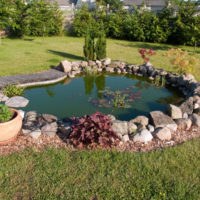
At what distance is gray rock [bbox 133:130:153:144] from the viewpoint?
4190 millimetres

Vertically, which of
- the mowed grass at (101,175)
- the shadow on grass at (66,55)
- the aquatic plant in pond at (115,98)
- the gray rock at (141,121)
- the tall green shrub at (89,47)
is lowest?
the mowed grass at (101,175)

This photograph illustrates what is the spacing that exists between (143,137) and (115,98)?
8.56 feet

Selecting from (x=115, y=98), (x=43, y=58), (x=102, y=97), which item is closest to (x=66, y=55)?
(x=43, y=58)

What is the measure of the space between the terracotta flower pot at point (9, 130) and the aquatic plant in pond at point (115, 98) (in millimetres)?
2618

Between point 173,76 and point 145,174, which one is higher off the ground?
point 173,76

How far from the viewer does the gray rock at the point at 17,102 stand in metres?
6.06

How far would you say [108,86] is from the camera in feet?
26.0

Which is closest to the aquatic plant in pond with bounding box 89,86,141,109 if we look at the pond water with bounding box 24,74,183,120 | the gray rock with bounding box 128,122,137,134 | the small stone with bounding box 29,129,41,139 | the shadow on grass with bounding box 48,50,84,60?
the pond water with bounding box 24,74,183,120

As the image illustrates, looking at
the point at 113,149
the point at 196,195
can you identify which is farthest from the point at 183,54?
the point at 196,195

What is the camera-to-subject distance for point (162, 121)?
15.2 feet

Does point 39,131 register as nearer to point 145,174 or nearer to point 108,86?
point 145,174

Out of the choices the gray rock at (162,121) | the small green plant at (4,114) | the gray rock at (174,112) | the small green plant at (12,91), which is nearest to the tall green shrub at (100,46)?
the small green plant at (12,91)

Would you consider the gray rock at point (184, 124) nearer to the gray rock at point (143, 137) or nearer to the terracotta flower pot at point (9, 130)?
the gray rock at point (143, 137)

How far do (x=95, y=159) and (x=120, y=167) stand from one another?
46cm
